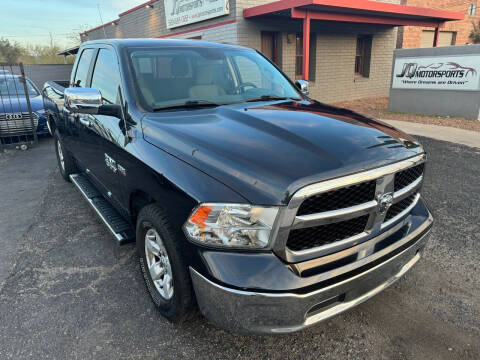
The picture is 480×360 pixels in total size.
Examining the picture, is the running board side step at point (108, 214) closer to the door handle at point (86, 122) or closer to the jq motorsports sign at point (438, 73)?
the door handle at point (86, 122)

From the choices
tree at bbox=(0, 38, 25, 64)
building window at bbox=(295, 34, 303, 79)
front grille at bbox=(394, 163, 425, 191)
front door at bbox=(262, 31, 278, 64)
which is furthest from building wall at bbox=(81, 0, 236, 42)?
Result: tree at bbox=(0, 38, 25, 64)

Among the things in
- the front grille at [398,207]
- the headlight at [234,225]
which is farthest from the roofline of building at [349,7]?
the headlight at [234,225]

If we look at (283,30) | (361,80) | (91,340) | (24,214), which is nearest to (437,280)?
(91,340)

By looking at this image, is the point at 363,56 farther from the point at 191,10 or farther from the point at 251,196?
the point at 251,196

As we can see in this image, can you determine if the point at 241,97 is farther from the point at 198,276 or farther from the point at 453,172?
the point at 453,172

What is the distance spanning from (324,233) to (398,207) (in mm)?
700

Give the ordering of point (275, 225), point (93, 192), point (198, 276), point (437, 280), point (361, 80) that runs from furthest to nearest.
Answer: point (361, 80), point (93, 192), point (437, 280), point (198, 276), point (275, 225)

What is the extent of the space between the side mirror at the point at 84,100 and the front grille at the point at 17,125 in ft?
20.6

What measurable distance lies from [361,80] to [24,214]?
14.6 metres

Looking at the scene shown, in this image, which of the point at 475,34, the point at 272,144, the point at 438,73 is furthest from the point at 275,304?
the point at 475,34

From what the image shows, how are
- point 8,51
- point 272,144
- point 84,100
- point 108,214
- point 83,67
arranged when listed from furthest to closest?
point 8,51 < point 83,67 < point 108,214 < point 84,100 < point 272,144

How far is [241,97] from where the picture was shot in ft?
10.0

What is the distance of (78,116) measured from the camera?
377cm

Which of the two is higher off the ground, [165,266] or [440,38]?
[440,38]
